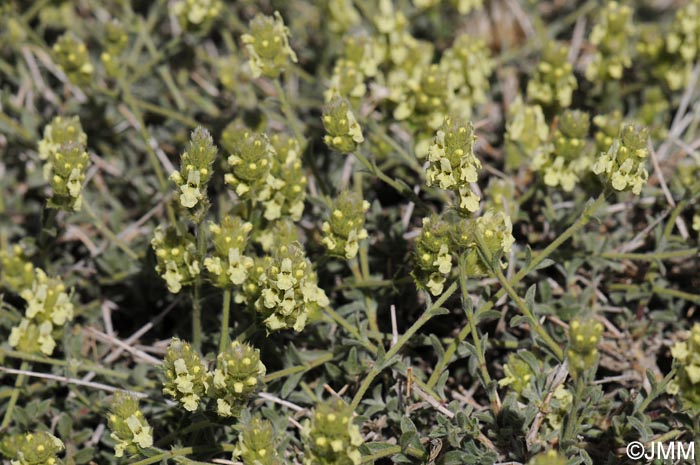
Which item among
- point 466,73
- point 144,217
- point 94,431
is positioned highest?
point 466,73

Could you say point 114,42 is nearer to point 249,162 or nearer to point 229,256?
point 249,162

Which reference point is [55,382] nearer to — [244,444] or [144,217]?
[144,217]

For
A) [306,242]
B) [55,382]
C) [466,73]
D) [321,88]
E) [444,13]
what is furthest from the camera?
[444,13]

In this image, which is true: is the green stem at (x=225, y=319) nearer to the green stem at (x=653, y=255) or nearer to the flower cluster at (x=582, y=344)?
the flower cluster at (x=582, y=344)

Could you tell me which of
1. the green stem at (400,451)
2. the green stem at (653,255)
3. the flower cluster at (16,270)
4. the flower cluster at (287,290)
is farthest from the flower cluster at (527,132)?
the flower cluster at (16,270)

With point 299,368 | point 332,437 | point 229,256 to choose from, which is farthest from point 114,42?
point 332,437

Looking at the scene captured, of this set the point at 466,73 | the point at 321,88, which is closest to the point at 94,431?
the point at 321,88

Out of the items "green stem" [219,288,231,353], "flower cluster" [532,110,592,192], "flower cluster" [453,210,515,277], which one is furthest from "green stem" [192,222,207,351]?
"flower cluster" [532,110,592,192]
